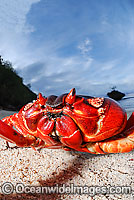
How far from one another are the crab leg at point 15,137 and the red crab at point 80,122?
0.07 feet

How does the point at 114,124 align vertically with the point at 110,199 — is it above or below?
above

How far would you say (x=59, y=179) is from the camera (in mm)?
1606

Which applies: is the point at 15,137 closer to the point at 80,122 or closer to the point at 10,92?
the point at 80,122

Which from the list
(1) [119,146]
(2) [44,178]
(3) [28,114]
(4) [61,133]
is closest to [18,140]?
(3) [28,114]

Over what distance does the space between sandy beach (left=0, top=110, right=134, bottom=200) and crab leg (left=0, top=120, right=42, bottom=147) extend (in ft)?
1.00

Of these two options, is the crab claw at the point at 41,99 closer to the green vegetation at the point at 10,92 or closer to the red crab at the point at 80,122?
the red crab at the point at 80,122

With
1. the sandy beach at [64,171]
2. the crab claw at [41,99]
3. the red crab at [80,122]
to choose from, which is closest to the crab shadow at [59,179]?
the sandy beach at [64,171]

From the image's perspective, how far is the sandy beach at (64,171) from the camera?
1420 mm

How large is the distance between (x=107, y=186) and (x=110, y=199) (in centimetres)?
14

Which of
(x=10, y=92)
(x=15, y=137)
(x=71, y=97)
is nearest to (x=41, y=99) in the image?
(x=71, y=97)

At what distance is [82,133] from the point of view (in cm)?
145

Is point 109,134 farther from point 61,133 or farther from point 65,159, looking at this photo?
point 65,159

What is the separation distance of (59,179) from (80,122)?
2.41 ft

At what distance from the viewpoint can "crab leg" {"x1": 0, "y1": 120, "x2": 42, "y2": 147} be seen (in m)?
1.65
